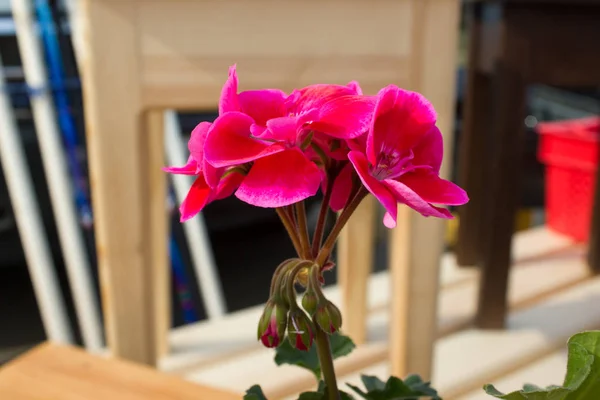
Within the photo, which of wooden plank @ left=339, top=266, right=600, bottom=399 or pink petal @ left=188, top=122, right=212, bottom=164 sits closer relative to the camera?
pink petal @ left=188, top=122, right=212, bottom=164

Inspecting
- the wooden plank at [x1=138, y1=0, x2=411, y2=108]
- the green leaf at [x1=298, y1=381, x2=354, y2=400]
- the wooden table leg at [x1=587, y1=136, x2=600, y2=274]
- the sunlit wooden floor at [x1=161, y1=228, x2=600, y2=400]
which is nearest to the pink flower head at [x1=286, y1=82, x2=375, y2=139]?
the green leaf at [x1=298, y1=381, x2=354, y2=400]

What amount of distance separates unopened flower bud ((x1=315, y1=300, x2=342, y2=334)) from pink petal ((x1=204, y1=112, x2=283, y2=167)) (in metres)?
0.06

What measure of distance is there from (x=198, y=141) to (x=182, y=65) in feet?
1.50

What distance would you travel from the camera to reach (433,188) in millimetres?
248

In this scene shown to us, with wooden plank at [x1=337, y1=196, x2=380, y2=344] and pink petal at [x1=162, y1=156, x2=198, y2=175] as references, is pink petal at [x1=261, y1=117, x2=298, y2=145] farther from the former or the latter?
wooden plank at [x1=337, y1=196, x2=380, y2=344]

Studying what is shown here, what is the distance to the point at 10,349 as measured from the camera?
157 cm

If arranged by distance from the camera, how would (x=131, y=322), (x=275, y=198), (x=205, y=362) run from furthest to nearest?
(x=205, y=362)
(x=131, y=322)
(x=275, y=198)

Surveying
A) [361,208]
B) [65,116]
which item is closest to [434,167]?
[361,208]

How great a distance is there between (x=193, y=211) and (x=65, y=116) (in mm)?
1330

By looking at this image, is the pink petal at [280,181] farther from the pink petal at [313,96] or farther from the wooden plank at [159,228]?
the wooden plank at [159,228]

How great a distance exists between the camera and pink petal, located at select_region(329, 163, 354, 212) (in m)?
0.26

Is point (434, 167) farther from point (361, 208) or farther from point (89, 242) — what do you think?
point (89, 242)

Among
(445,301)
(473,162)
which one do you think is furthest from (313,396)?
(473,162)

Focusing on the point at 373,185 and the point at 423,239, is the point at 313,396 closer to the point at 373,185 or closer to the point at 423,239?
the point at 373,185
